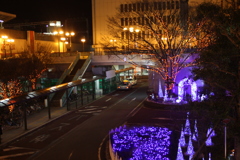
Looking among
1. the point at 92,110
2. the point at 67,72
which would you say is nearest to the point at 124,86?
the point at 67,72

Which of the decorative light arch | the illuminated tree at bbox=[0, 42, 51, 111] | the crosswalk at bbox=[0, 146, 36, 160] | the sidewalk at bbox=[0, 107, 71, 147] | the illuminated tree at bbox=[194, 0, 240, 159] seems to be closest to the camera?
the illuminated tree at bbox=[194, 0, 240, 159]

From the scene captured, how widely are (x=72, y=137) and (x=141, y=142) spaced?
15.6ft

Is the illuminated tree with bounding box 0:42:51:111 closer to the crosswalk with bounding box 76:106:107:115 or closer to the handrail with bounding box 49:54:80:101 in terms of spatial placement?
the handrail with bounding box 49:54:80:101

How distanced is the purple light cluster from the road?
112cm

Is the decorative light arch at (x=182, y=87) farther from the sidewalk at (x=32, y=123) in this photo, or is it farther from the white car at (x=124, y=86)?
the white car at (x=124, y=86)

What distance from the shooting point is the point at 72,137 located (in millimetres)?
16703

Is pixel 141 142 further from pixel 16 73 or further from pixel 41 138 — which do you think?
pixel 16 73

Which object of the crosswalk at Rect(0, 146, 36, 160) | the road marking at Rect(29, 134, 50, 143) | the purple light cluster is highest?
the purple light cluster

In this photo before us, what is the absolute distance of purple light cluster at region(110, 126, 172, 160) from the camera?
1276 cm

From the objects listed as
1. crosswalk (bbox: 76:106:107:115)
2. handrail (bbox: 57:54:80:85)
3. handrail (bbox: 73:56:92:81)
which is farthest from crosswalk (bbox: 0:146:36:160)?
handrail (bbox: 73:56:92:81)

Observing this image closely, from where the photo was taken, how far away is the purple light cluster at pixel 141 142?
12758 mm

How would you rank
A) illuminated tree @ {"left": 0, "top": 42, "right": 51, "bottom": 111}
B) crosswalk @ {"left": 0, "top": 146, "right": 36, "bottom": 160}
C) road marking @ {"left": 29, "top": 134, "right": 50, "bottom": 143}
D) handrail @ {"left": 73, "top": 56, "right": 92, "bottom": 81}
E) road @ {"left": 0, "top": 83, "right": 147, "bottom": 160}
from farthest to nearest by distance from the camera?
handrail @ {"left": 73, "top": 56, "right": 92, "bottom": 81}, illuminated tree @ {"left": 0, "top": 42, "right": 51, "bottom": 111}, road marking @ {"left": 29, "top": 134, "right": 50, "bottom": 143}, road @ {"left": 0, "top": 83, "right": 147, "bottom": 160}, crosswalk @ {"left": 0, "top": 146, "right": 36, "bottom": 160}

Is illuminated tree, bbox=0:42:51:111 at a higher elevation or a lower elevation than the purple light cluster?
higher

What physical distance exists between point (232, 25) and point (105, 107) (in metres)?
19.8
